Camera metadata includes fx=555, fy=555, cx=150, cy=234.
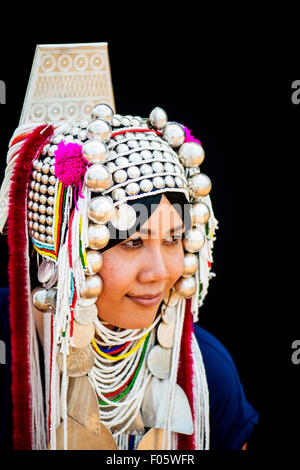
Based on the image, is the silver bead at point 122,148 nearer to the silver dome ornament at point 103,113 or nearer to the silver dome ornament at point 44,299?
the silver dome ornament at point 103,113

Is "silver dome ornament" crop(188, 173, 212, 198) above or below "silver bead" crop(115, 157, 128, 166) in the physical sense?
below

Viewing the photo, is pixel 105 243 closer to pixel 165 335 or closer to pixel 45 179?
pixel 45 179

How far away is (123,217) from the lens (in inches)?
65.9

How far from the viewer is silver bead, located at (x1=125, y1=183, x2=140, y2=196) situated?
168 cm

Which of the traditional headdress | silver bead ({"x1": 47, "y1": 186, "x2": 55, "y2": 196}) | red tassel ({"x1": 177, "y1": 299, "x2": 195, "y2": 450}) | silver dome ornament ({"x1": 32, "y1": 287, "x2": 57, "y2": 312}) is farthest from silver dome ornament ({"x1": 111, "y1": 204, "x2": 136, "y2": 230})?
red tassel ({"x1": 177, "y1": 299, "x2": 195, "y2": 450})

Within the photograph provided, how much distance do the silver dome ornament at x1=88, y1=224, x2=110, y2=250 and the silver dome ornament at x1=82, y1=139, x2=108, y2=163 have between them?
0.64 ft

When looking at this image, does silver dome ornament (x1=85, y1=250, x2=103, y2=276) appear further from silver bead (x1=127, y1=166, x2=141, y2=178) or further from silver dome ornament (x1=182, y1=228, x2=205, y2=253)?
silver dome ornament (x1=182, y1=228, x2=205, y2=253)

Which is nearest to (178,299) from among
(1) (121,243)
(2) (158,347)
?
(2) (158,347)

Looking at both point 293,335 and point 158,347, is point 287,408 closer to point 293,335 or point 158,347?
point 293,335

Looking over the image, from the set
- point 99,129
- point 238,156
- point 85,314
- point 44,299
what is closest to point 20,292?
point 44,299

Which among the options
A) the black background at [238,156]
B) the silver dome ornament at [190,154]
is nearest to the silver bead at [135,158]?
the silver dome ornament at [190,154]

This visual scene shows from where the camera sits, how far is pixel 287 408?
3039mm

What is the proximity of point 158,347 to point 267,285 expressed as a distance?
114cm

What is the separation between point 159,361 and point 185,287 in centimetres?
31
